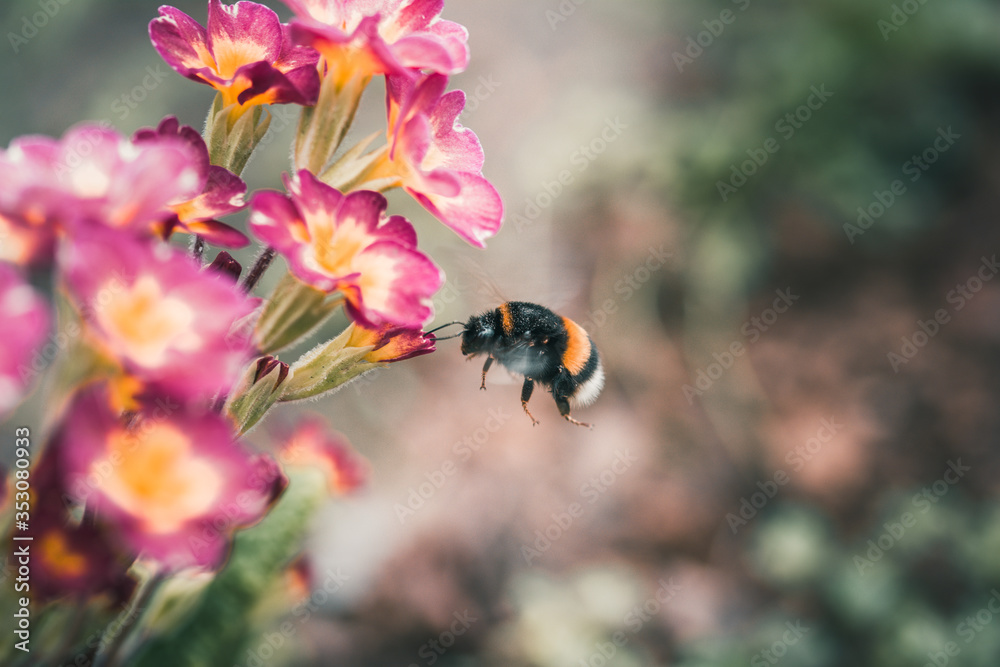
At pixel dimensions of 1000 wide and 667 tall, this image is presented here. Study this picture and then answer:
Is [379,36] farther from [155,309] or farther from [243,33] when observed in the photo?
[155,309]

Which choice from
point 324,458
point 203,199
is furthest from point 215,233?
point 324,458

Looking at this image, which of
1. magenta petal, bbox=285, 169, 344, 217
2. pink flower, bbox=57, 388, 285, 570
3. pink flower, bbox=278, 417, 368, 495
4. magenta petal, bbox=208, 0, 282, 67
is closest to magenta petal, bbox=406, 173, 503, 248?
magenta petal, bbox=285, 169, 344, 217

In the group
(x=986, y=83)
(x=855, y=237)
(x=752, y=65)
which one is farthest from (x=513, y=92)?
(x=986, y=83)

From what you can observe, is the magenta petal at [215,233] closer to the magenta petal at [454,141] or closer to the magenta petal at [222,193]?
the magenta petal at [222,193]

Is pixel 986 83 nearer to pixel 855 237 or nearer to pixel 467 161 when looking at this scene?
pixel 855 237

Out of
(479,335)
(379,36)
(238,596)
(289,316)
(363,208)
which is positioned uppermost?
(379,36)

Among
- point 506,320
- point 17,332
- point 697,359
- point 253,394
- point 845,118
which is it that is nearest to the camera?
point 17,332

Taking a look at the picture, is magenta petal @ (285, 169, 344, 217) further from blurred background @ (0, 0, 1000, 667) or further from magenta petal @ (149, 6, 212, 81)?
blurred background @ (0, 0, 1000, 667)

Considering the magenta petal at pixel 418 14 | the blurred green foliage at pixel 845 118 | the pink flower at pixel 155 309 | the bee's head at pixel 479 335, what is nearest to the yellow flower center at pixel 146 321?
the pink flower at pixel 155 309
